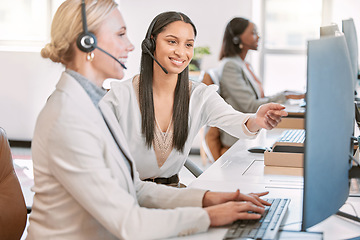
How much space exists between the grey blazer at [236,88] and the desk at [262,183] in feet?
3.82

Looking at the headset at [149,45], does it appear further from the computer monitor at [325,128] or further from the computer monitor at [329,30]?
the computer monitor at [325,128]

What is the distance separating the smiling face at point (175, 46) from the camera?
2166 mm

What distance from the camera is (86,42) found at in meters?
1.27

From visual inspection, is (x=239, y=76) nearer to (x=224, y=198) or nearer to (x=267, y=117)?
(x=267, y=117)

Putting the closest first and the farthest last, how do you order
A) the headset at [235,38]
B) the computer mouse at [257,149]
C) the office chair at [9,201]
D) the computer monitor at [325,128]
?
the computer monitor at [325,128]
the office chair at [9,201]
the computer mouse at [257,149]
the headset at [235,38]

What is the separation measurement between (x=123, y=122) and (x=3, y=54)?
2821mm

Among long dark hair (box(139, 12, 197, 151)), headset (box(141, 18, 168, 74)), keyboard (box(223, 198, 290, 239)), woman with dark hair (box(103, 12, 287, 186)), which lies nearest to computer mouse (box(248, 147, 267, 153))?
woman with dark hair (box(103, 12, 287, 186))

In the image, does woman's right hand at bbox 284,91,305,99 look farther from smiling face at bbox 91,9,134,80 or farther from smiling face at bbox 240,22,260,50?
smiling face at bbox 91,9,134,80

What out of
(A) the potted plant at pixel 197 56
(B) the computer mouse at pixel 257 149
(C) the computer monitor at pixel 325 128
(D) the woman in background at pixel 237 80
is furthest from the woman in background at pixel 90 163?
(A) the potted plant at pixel 197 56

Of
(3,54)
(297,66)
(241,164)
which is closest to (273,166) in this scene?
(241,164)

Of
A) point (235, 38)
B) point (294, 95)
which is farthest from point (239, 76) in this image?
point (294, 95)

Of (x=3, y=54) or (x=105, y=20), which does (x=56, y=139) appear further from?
(x=3, y=54)

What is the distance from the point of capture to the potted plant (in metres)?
5.05

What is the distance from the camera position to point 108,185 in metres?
1.17
